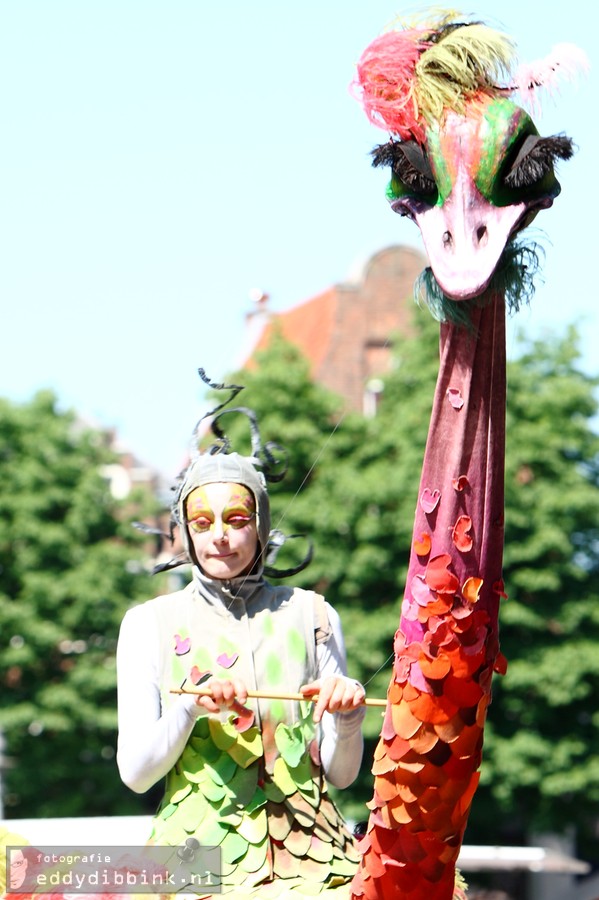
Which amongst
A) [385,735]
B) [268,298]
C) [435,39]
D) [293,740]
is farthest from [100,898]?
[435,39]

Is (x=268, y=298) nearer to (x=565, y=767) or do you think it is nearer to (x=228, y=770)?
(x=228, y=770)

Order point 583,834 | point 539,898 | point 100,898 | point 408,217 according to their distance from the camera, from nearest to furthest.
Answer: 1. point 408,217
2. point 100,898
3. point 583,834
4. point 539,898

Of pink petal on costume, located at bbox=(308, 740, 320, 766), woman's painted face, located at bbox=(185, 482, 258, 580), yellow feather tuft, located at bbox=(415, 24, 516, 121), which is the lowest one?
pink petal on costume, located at bbox=(308, 740, 320, 766)

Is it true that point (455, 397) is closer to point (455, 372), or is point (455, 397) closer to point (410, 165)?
point (455, 372)

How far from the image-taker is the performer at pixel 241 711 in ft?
13.9

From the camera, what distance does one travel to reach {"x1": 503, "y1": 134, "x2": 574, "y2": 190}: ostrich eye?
339 cm

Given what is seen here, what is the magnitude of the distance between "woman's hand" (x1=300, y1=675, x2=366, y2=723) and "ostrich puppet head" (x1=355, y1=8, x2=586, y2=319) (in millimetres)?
1027

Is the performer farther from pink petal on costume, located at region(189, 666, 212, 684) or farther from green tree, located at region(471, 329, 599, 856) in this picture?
green tree, located at region(471, 329, 599, 856)

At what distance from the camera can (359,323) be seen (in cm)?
3031

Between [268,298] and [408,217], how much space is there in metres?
1.45

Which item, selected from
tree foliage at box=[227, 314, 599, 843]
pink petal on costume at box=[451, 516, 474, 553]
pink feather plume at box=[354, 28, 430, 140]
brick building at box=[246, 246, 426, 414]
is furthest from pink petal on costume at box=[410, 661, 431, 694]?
brick building at box=[246, 246, 426, 414]

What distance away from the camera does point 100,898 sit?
167 inches

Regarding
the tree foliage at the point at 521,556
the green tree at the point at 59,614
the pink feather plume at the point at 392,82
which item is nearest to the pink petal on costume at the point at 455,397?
the pink feather plume at the point at 392,82

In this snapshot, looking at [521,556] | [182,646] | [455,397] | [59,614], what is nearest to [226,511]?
[182,646]
